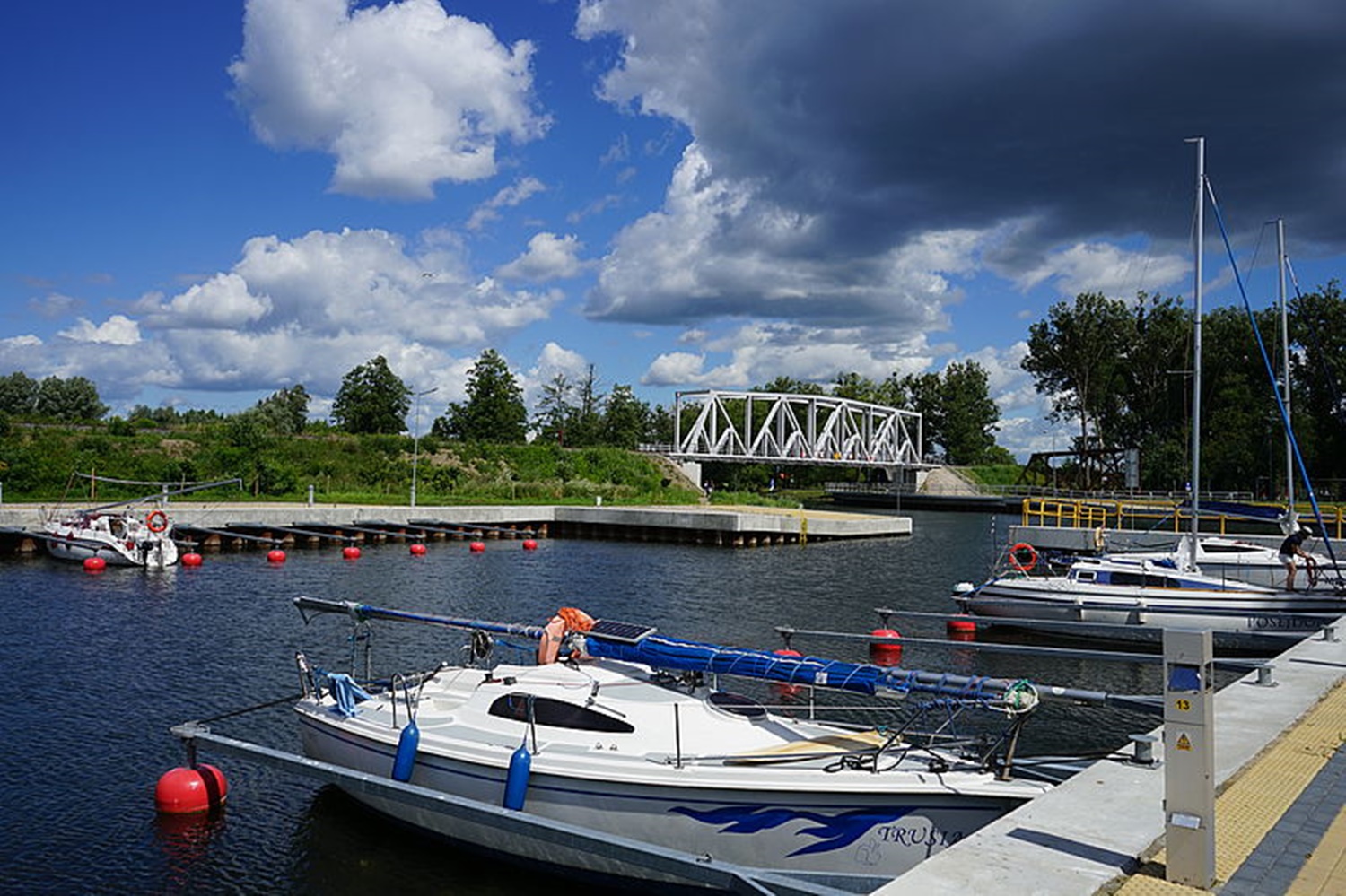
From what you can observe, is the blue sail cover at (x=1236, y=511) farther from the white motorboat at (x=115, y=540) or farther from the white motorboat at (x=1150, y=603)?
the white motorboat at (x=115, y=540)

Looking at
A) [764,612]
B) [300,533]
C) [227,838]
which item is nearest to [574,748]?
[227,838]

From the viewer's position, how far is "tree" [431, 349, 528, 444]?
109625 mm

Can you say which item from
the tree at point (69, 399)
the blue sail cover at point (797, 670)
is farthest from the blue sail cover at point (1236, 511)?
the tree at point (69, 399)

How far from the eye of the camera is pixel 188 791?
46.6 feet

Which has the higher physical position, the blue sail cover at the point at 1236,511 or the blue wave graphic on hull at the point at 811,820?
the blue sail cover at the point at 1236,511

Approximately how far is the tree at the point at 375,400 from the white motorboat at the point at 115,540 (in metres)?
65.3

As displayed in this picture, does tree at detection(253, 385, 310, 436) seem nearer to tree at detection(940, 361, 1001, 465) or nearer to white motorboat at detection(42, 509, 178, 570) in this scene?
white motorboat at detection(42, 509, 178, 570)

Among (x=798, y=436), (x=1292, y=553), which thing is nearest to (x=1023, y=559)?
(x=1292, y=553)

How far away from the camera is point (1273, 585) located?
1165 inches

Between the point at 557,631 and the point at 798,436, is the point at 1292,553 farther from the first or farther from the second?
the point at 798,436

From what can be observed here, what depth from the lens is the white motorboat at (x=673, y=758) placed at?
434 inches

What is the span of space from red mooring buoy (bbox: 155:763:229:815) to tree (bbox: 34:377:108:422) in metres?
109

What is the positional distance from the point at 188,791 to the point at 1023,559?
32.9m

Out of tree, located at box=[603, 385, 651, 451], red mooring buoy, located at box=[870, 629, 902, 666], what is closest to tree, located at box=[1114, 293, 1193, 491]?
tree, located at box=[603, 385, 651, 451]
